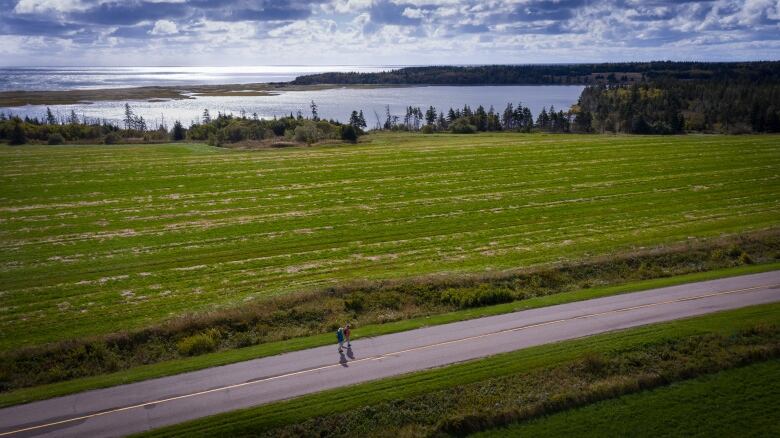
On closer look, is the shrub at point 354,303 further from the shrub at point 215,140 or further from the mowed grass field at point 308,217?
the shrub at point 215,140

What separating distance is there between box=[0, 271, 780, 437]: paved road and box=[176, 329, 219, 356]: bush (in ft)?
7.16

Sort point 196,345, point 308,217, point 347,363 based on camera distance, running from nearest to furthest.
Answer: point 347,363 < point 196,345 < point 308,217

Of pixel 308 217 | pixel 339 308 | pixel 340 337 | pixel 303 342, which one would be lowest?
pixel 303 342

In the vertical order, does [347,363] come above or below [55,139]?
below

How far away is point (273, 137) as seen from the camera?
107750 millimetres

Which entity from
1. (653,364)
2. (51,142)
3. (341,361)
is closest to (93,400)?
(341,361)

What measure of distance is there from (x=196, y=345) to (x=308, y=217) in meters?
24.0

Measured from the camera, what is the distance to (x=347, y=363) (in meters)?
24.3

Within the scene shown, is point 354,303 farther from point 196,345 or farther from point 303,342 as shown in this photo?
point 196,345

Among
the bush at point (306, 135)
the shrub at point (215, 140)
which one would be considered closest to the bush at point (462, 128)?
the bush at point (306, 135)

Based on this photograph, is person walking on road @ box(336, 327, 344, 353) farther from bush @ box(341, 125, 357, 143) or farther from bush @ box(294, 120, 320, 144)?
bush @ box(341, 125, 357, 143)

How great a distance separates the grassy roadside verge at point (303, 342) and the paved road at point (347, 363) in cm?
48

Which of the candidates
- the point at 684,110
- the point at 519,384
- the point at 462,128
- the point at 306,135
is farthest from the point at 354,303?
the point at 684,110

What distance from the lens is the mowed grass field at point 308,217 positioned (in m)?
33.6
